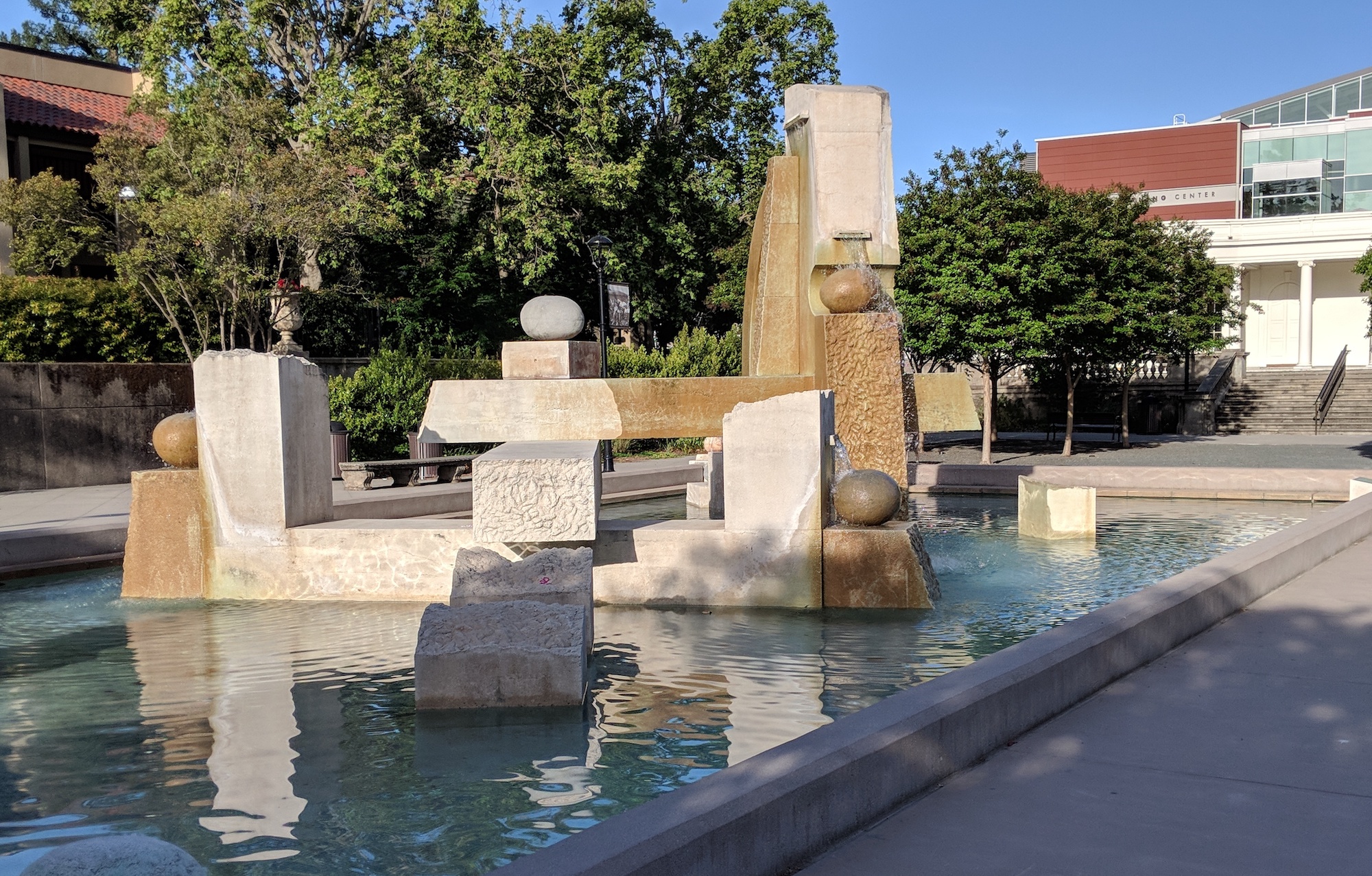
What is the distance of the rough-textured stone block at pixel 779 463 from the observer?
303 inches

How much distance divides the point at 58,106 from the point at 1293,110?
52.1m

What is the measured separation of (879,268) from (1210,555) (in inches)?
162

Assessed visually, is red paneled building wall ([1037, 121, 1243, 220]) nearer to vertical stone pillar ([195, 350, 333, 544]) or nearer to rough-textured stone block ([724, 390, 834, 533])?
rough-textured stone block ([724, 390, 834, 533])

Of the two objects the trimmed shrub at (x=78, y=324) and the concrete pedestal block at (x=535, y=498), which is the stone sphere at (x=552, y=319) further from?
the trimmed shrub at (x=78, y=324)

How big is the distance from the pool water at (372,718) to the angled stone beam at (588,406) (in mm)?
1413

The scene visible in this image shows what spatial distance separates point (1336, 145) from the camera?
44281 millimetres

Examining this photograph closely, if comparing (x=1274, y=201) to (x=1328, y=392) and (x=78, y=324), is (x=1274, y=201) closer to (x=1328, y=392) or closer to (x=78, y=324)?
(x=1328, y=392)

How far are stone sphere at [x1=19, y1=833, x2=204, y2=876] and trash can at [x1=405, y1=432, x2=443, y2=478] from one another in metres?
15.3

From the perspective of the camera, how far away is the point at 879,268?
9219 millimetres

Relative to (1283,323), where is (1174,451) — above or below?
below

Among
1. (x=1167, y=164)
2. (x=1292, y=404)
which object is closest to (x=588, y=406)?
(x=1292, y=404)

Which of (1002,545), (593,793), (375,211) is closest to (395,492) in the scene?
(1002,545)

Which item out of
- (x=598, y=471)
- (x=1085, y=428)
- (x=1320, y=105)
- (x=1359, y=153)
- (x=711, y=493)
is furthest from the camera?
(x=1320, y=105)

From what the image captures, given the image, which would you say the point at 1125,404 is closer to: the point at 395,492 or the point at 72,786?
A: the point at 395,492
